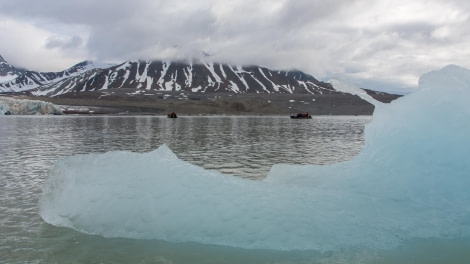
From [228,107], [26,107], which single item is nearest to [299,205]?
[26,107]

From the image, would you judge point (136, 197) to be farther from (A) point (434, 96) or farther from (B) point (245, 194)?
(A) point (434, 96)

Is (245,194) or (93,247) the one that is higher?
(245,194)

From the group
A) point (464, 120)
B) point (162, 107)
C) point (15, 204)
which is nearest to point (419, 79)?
point (464, 120)

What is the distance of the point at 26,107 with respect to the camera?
98.4 metres

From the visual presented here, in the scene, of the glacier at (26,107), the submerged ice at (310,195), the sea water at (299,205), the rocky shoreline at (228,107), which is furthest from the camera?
the rocky shoreline at (228,107)

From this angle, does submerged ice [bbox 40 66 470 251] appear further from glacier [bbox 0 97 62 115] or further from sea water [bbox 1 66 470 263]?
glacier [bbox 0 97 62 115]

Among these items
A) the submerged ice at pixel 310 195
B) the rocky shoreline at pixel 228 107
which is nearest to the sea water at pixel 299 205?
the submerged ice at pixel 310 195

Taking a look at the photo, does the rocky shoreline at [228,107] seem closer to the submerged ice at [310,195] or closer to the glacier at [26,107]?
the glacier at [26,107]

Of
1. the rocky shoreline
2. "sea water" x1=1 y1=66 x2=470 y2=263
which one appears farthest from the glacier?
"sea water" x1=1 y1=66 x2=470 y2=263

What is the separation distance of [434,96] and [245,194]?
4.74 meters

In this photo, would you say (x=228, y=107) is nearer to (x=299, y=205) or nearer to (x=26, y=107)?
(x=26, y=107)

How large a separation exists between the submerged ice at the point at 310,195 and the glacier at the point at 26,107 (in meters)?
103

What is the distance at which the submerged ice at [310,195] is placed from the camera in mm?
5953

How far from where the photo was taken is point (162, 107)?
120 m
